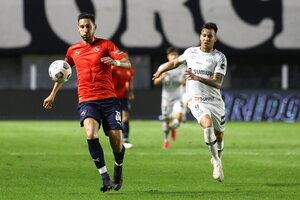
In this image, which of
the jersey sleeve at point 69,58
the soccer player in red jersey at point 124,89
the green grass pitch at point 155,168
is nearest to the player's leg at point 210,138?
the green grass pitch at point 155,168

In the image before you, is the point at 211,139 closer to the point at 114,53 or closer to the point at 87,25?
the point at 114,53

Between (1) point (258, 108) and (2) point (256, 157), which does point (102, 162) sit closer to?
(2) point (256, 157)

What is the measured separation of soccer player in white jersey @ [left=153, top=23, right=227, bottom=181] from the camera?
13.0 meters

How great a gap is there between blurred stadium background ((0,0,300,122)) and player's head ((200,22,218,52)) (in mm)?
21200

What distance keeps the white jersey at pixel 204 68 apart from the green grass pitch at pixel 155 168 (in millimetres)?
1191

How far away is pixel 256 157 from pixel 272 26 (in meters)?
18.5

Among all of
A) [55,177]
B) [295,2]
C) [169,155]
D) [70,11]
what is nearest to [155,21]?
[70,11]

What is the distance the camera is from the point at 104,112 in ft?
38.4

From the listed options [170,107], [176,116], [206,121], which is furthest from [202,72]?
[170,107]

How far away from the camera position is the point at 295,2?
115 feet

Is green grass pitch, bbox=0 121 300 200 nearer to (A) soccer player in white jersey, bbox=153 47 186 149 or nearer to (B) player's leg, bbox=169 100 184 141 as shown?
(B) player's leg, bbox=169 100 184 141

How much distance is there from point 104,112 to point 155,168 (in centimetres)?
355

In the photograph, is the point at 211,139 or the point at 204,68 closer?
the point at 211,139

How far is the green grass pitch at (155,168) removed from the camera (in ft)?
38.0
